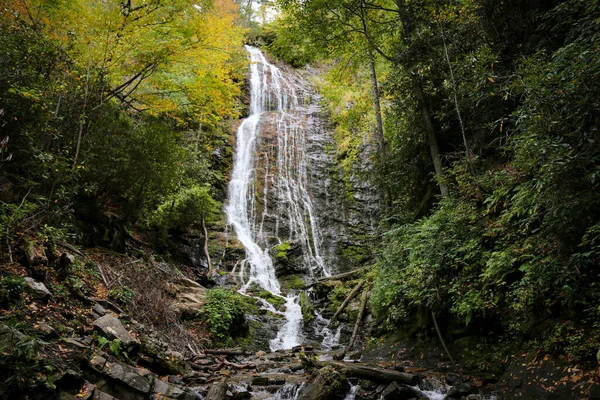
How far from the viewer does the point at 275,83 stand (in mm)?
29297

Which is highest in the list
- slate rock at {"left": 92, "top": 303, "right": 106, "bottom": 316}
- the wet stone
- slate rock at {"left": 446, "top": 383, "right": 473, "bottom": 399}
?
slate rock at {"left": 92, "top": 303, "right": 106, "bottom": 316}

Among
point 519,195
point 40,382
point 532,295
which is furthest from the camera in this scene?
point 519,195

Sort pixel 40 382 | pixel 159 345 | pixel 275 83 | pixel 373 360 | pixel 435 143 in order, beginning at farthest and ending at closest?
pixel 275 83, pixel 435 143, pixel 373 360, pixel 159 345, pixel 40 382

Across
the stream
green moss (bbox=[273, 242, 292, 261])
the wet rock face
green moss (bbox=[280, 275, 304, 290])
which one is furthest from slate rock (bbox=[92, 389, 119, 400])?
green moss (bbox=[273, 242, 292, 261])

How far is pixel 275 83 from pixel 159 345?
2606 cm

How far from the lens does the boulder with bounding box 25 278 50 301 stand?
5023mm

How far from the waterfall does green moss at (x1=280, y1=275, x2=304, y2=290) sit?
307 millimetres

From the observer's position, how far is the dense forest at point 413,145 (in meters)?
4.73

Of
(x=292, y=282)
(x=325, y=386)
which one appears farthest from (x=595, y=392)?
(x=292, y=282)

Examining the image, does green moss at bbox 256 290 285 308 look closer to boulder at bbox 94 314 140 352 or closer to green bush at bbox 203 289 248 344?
green bush at bbox 203 289 248 344

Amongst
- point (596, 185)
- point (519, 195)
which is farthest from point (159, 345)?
point (596, 185)

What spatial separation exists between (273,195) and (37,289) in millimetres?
14995

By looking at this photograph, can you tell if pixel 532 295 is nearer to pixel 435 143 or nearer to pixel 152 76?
pixel 435 143

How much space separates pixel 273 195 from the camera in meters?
19.8
